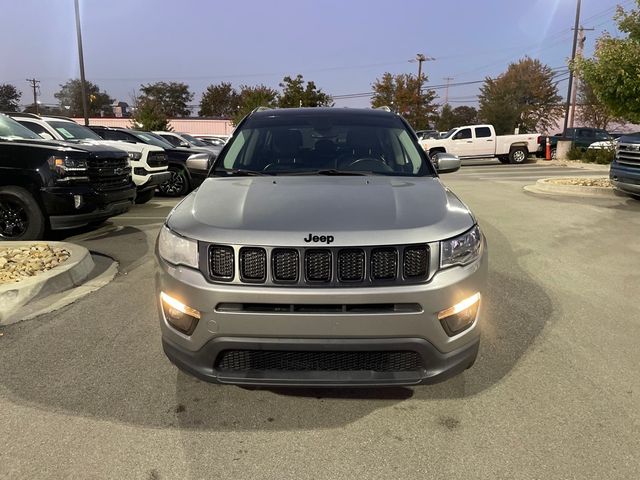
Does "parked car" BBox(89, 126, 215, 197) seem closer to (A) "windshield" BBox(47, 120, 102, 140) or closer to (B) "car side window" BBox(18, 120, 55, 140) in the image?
(A) "windshield" BBox(47, 120, 102, 140)

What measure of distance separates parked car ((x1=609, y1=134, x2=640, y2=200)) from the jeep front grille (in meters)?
9.54

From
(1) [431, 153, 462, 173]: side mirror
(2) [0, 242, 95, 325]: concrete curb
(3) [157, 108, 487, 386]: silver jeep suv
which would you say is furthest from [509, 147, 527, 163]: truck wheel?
(3) [157, 108, 487, 386]: silver jeep suv

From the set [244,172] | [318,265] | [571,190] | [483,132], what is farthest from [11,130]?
[483,132]

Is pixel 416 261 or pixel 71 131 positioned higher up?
pixel 71 131

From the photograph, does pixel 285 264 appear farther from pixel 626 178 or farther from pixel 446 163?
pixel 626 178

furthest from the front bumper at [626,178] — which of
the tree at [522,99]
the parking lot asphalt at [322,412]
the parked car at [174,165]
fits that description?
the tree at [522,99]

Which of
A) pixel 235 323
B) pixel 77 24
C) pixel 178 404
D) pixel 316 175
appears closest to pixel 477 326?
pixel 235 323

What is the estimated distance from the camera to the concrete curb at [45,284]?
4.49m

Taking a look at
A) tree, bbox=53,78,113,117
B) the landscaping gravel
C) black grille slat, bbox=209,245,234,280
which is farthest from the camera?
tree, bbox=53,78,113,117

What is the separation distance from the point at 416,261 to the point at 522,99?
2267 inches

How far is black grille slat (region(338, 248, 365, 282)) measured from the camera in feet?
8.36

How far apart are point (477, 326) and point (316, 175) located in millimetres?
1544

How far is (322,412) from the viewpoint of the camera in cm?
296

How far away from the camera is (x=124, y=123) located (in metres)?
59.1
